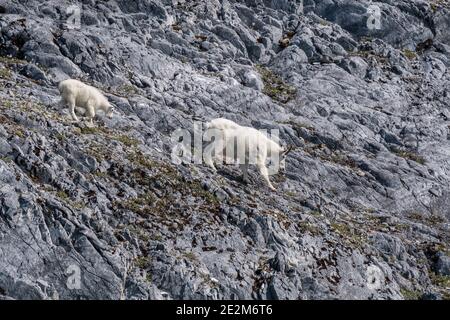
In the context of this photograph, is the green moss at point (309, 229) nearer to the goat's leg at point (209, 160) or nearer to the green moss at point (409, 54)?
the goat's leg at point (209, 160)

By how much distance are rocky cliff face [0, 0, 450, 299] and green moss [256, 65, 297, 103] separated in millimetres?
177

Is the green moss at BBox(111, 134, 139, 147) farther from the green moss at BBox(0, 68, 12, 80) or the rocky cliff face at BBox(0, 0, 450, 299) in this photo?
the green moss at BBox(0, 68, 12, 80)

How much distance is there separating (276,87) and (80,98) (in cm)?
1490

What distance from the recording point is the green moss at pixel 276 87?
125 feet

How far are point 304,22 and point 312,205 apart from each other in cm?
2428

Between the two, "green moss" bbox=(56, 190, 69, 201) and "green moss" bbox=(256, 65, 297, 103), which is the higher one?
"green moss" bbox=(56, 190, 69, 201)

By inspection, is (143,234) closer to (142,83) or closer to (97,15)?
(142,83)

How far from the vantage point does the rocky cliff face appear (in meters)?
19.7

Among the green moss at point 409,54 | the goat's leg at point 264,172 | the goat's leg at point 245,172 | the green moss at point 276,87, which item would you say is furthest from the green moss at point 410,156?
the green moss at point 409,54

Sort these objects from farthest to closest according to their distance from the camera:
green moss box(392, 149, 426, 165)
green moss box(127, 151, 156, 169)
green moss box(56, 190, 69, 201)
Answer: green moss box(392, 149, 426, 165) → green moss box(127, 151, 156, 169) → green moss box(56, 190, 69, 201)

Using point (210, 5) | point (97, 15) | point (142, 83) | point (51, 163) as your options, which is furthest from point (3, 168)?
point (210, 5)

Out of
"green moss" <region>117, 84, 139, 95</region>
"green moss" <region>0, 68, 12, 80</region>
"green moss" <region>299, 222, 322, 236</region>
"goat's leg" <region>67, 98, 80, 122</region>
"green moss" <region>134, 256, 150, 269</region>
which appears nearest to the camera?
"green moss" <region>134, 256, 150, 269</region>

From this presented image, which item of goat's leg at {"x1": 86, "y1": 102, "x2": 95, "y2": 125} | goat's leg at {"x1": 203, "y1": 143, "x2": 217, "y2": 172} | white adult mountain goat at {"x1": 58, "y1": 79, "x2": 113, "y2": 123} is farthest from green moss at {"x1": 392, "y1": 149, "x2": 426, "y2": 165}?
goat's leg at {"x1": 86, "y1": 102, "x2": 95, "y2": 125}

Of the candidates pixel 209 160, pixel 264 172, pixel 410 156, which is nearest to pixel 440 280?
pixel 264 172
